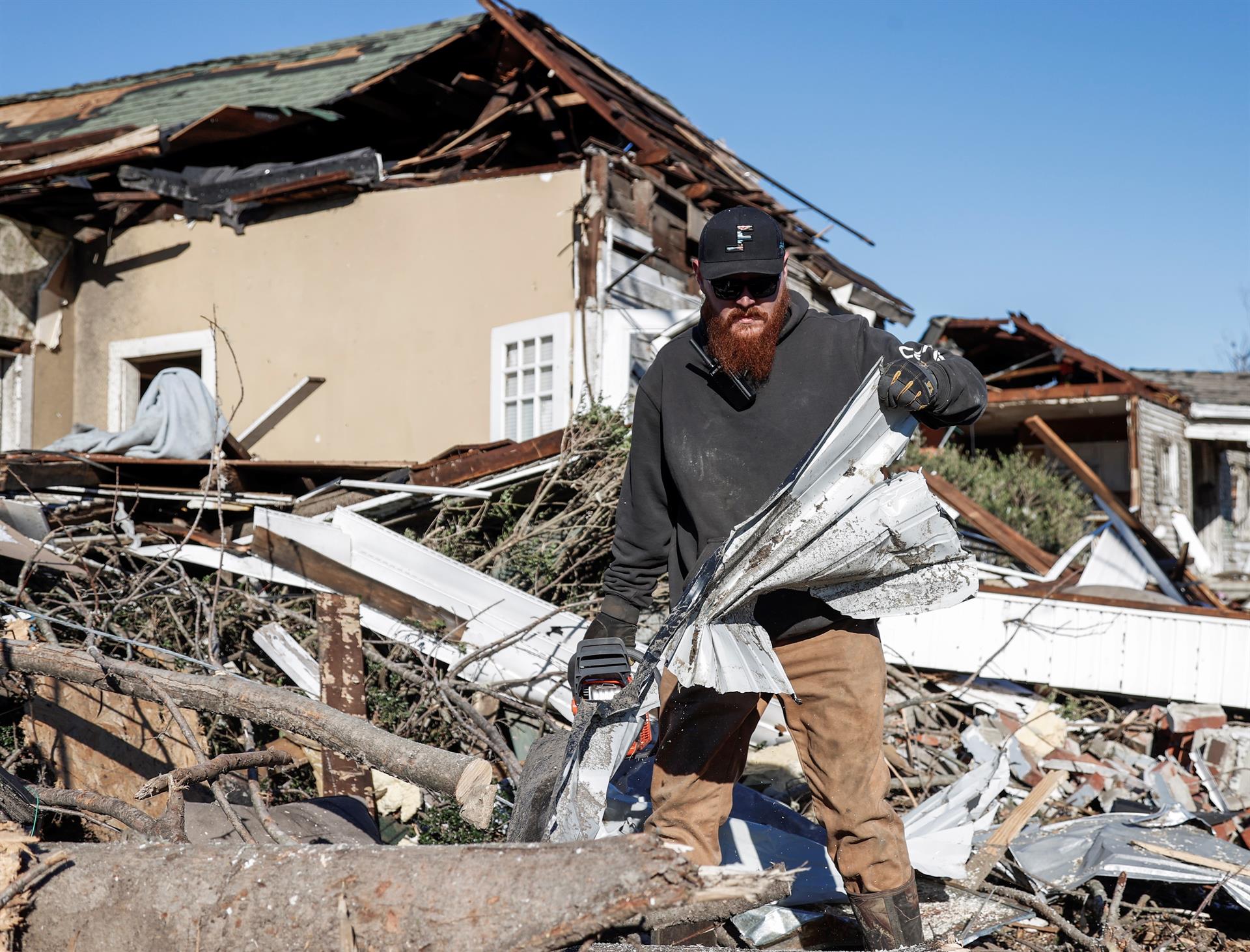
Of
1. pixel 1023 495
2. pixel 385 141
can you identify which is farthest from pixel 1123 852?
pixel 1023 495

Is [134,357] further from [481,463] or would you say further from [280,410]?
[481,463]

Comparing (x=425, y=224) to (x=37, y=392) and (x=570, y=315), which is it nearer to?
(x=570, y=315)

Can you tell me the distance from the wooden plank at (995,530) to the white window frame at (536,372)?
2848 mm

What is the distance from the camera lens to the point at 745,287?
2855mm

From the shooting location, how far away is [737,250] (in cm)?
279

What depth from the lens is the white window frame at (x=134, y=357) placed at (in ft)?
31.8

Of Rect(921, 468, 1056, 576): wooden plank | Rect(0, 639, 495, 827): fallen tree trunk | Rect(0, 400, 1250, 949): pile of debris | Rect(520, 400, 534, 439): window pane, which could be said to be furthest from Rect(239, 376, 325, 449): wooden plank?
Rect(0, 639, 495, 827): fallen tree trunk

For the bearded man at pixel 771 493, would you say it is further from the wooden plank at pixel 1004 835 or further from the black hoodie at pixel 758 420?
the wooden plank at pixel 1004 835

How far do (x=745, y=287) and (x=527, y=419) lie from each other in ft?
18.0

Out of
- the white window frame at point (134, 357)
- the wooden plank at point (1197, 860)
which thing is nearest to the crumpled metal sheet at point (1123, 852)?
the wooden plank at point (1197, 860)

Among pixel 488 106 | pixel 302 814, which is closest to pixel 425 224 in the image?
pixel 488 106

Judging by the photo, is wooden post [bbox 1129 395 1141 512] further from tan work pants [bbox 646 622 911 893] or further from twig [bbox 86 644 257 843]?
twig [bbox 86 644 257 843]

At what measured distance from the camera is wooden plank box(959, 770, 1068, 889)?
3.64 meters

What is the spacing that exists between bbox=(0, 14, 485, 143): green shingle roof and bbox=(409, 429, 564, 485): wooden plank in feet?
13.7
